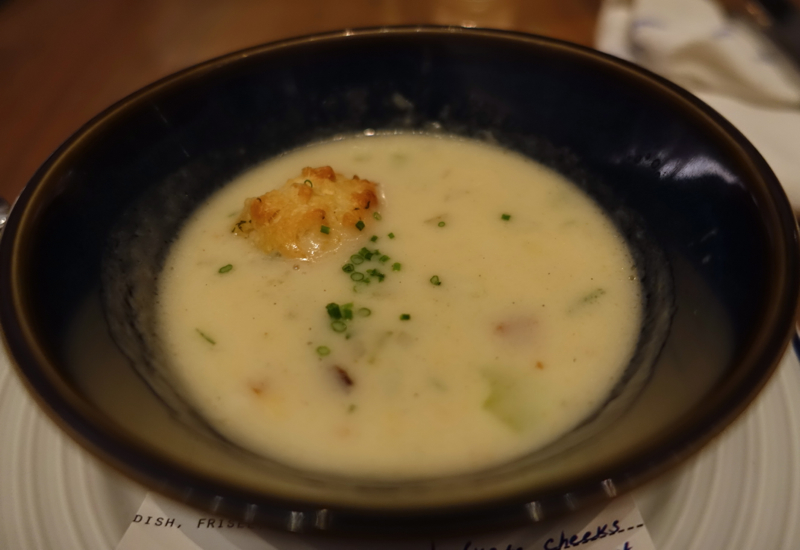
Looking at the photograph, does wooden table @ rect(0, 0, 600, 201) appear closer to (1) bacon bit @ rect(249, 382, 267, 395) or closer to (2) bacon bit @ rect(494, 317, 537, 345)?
(1) bacon bit @ rect(249, 382, 267, 395)

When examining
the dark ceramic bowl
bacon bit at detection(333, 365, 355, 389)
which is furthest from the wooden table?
bacon bit at detection(333, 365, 355, 389)

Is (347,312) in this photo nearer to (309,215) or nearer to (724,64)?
(309,215)

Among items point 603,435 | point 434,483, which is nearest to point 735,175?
point 603,435

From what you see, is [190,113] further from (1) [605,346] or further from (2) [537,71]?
(1) [605,346]

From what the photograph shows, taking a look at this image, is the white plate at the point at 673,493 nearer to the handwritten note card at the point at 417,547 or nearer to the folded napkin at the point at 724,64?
the handwritten note card at the point at 417,547

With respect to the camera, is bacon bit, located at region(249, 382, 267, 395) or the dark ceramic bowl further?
bacon bit, located at region(249, 382, 267, 395)

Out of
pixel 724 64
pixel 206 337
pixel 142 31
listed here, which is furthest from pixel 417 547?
pixel 142 31
